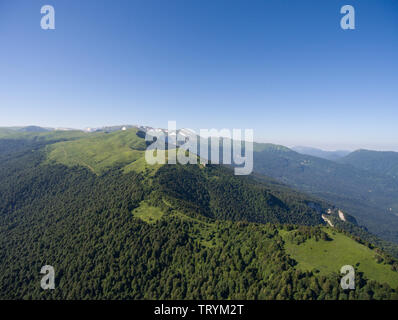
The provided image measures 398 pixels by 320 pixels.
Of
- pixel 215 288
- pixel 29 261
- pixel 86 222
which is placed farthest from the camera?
pixel 86 222

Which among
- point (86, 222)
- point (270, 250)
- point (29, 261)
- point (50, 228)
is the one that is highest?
point (270, 250)

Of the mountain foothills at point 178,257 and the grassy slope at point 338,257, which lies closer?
the grassy slope at point 338,257

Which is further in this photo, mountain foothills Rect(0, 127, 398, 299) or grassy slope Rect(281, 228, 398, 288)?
mountain foothills Rect(0, 127, 398, 299)

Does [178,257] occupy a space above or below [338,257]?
below

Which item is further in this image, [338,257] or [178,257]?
[178,257]

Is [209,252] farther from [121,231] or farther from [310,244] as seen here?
[121,231]

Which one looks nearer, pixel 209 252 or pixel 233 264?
pixel 233 264
